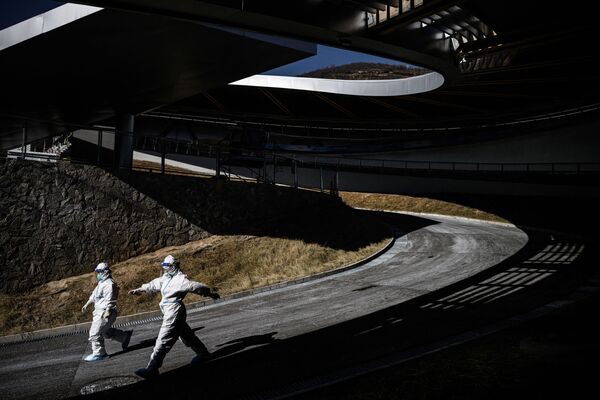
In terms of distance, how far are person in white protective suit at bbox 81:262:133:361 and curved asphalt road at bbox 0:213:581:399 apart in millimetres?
244

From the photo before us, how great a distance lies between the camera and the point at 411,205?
108 ft

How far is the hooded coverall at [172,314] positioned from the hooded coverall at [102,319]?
1165 millimetres

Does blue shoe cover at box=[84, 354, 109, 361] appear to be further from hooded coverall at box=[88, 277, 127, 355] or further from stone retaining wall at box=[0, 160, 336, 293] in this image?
stone retaining wall at box=[0, 160, 336, 293]

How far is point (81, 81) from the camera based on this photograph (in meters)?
14.1

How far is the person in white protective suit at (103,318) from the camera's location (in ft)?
23.7

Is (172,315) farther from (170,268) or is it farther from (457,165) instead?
(457,165)

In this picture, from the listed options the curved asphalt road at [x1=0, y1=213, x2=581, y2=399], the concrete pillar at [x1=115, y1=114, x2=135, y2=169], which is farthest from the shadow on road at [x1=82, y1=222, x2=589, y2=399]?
the concrete pillar at [x1=115, y1=114, x2=135, y2=169]

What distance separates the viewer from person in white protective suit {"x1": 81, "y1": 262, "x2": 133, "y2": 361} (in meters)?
7.23

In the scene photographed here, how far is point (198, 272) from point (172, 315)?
6.04 m

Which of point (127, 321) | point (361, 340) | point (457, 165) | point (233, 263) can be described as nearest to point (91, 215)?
point (127, 321)

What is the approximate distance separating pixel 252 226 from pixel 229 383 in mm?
9678

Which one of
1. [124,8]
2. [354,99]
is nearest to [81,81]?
[124,8]

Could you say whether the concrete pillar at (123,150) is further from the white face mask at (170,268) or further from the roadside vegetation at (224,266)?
the white face mask at (170,268)

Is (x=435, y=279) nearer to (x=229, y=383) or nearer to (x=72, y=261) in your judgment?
(x=229, y=383)
